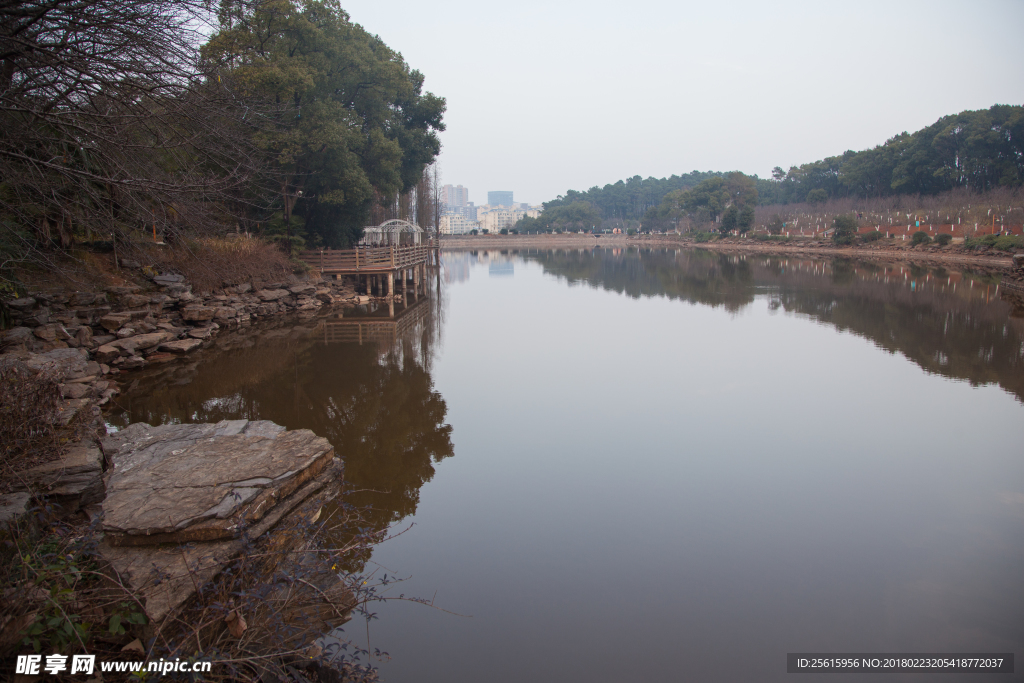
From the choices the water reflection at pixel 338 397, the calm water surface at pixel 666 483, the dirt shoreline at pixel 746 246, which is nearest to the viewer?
the calm water surface at pixel 666 483

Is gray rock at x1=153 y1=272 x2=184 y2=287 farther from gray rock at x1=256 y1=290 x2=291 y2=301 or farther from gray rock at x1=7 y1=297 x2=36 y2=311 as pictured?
gray rock at x1=7 y1=297 x2=36 y2=311

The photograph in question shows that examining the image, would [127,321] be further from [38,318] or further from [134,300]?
[38,318]

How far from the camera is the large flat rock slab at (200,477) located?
3.17 m

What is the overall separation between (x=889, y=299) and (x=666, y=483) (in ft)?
56.0

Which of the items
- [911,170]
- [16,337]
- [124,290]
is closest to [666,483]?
[16,337]

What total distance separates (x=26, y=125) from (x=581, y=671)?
25.9 feet

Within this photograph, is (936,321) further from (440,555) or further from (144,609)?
(144,609)

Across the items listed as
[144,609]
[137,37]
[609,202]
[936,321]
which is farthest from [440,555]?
[609,202]

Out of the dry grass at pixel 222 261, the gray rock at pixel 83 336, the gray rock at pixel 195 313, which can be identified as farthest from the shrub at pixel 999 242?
the gray rock at pixel 83 336

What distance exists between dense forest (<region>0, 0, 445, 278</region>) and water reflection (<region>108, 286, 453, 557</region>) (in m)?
2.49

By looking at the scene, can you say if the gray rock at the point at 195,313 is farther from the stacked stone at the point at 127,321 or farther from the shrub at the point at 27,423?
the shrub at the point at 27,423

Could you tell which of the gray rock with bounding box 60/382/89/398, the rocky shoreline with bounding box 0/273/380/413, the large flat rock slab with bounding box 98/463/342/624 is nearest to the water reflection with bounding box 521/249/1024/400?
the large flat rock slab with bounding box 98/463/342/624

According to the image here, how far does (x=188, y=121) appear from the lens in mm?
7332

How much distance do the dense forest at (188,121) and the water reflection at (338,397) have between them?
2487mm
